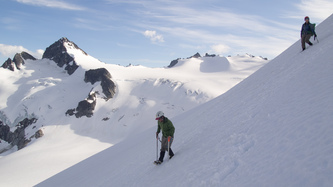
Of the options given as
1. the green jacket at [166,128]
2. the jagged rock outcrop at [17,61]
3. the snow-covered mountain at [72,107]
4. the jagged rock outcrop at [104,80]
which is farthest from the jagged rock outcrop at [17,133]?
the green jacket at [166,128]

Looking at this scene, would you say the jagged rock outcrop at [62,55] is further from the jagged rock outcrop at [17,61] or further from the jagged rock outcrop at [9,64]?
the jagged rock outcrop at [9,64]

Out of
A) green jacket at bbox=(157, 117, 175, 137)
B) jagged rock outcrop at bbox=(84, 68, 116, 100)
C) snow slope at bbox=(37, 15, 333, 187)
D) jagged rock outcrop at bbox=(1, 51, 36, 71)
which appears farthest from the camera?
jagged rock outcrop at bbox=(1, 51, 36, 71)

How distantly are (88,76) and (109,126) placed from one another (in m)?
29.4

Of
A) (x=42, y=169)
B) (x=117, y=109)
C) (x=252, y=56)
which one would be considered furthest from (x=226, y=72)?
(x=42, y=169)

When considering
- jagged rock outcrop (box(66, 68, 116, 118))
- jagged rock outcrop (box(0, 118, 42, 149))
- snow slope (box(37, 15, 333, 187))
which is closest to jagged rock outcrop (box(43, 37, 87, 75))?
jagged rock outcrop (box(66, 68, 116, 118))

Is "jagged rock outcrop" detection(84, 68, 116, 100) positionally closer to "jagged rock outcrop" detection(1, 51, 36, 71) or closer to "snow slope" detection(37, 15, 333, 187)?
"jagged rock outcrop" detection(1, 51, 36, 71)

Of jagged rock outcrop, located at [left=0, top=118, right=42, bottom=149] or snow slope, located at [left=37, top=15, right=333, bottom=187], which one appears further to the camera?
jagged rock outcrop, located at [left=0, top=118, right=42, bottom=149]

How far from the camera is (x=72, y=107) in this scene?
74.1m

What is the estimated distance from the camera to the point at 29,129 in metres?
67.9

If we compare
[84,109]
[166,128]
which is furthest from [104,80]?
[166,128]

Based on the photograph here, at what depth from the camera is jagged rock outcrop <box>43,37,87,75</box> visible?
10262 cm

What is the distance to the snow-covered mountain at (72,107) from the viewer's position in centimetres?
5264

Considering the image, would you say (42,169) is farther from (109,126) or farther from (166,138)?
(166,138)

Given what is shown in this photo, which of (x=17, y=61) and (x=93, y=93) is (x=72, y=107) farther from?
(x=17, y=61)
